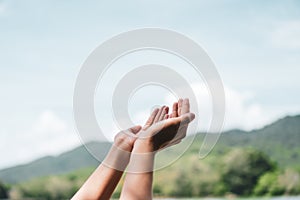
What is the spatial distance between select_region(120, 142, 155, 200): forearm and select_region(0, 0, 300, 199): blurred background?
5.83 m

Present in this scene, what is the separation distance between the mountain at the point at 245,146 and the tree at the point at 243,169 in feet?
0.36

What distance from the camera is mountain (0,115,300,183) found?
7379mm

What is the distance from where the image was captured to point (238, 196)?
7250 millimetres

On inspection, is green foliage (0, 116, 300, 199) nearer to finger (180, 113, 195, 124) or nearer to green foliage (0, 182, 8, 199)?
green foliage (0, 182, 8, 199)

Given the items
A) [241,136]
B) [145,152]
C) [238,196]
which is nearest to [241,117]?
[241,136]

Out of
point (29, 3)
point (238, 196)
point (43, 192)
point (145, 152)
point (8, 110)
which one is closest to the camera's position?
point (145, 152)

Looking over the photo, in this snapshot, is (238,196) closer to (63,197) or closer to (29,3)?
(63,197)

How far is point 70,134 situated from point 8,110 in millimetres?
1307

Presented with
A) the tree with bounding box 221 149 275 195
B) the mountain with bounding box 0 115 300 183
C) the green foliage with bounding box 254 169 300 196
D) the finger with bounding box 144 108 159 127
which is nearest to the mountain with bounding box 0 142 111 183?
the mountain with bounding box 0 115 300 183

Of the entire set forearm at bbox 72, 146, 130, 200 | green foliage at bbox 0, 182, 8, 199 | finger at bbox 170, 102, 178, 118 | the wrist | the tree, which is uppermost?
finger at bbox 170, 102, 178, 118

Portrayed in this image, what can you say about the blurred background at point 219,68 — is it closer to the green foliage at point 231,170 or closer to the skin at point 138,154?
the green foliage at point 231,170

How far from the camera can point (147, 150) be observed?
79 cm

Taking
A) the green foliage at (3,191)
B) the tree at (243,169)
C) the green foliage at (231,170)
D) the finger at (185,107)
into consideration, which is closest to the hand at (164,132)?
the finger at (185,107)

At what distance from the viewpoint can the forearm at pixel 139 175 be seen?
0.76 metres
